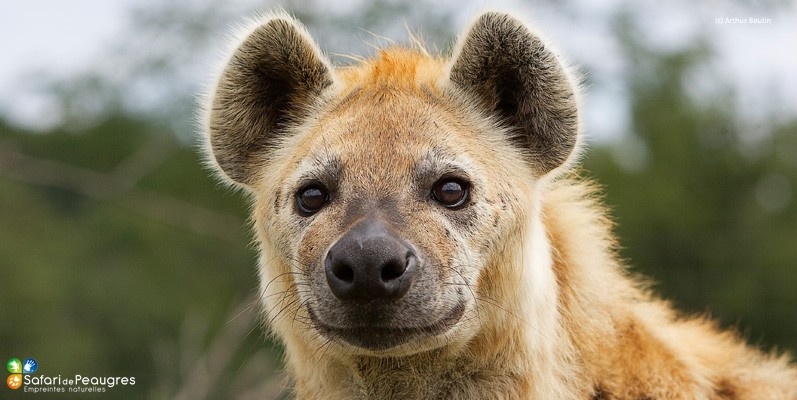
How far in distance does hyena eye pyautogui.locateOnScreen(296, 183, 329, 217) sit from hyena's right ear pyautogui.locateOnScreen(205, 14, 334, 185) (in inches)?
24.8

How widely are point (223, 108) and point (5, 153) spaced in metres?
4.23

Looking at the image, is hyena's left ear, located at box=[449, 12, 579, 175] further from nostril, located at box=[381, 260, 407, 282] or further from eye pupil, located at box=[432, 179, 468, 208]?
nostril, located at box=[381, 260, 407, 282]

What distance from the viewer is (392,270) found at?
415cm

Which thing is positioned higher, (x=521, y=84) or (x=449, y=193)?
(x=521, y=84)

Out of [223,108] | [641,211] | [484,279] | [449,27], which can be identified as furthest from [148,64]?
[641,211]

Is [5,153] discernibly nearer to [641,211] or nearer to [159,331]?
[159,331]

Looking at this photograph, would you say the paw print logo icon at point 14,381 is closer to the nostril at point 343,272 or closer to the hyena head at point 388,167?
the hyena head at point 388,167

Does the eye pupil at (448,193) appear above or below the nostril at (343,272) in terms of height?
above

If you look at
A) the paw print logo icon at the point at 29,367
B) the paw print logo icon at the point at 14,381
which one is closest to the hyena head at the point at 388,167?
the paw print logo icon at the point at 14,381

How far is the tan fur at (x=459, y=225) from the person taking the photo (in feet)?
14.7

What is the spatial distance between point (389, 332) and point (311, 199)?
74cm

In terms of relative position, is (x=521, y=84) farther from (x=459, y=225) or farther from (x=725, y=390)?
(x=725, y=390)

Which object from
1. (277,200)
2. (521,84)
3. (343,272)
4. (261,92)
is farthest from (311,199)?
(521,84)

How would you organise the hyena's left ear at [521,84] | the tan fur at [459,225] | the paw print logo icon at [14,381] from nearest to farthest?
the tan fur at [459,225] → the hyena's left ear at [521,84] → the paw print logo icon at [14,381]
